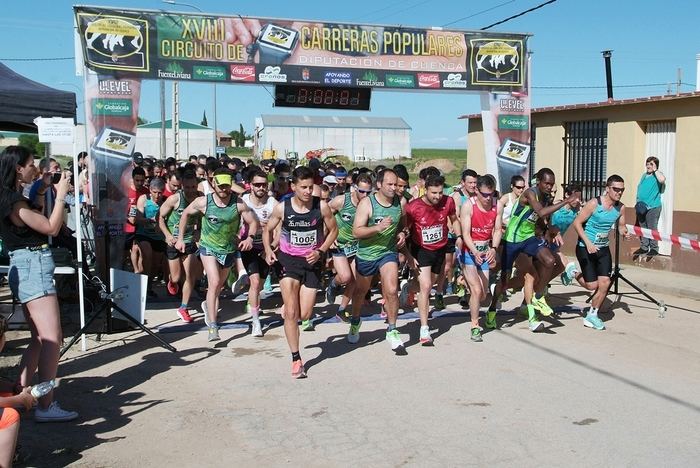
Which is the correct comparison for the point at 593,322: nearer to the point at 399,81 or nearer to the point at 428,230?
the point at 428,230

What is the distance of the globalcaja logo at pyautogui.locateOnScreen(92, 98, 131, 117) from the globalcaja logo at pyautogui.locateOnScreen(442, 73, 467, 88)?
505cm

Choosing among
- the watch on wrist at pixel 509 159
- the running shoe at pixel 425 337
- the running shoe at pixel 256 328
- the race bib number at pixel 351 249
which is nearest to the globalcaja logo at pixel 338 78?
the watch on wrist at pixel 509 159

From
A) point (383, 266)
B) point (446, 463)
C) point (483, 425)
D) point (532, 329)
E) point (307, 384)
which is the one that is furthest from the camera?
point (532, 329)

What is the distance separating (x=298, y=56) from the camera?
12.0 meters

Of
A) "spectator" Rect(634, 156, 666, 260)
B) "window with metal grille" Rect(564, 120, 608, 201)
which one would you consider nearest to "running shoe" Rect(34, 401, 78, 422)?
"spectator" Rect(634, 156, 666, 260)

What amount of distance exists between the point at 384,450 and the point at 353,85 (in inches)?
315

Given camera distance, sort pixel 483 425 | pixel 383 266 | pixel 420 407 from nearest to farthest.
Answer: pixel 483 425 < pixel 420 407 < pixel 383 266

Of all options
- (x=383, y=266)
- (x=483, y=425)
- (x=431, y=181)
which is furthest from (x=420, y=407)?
(x=431, y=181)

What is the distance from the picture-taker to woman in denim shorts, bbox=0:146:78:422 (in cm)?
563

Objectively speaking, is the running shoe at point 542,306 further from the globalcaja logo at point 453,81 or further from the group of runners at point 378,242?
the globalcaja logo at point 453,81

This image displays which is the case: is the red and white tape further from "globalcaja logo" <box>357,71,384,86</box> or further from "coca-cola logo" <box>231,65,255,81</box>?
"coca-cola logo" <box>231,65,255,81</box>

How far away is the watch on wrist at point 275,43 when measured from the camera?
11.7 m

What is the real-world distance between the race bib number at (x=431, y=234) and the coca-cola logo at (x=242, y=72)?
4392 mm

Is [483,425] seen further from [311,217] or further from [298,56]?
[298,56]
